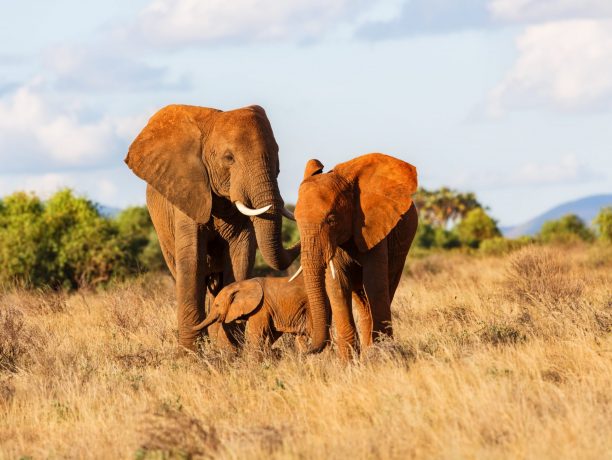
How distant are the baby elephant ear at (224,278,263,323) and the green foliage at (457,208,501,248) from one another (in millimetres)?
39363

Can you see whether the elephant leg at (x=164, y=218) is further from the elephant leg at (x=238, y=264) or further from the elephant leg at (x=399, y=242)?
the elephant leg at (x=399, y=242)

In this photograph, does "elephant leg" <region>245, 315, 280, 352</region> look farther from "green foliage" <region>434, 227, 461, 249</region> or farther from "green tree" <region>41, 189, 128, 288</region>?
"green foliage" <region>434, 227, 461, 249</region>

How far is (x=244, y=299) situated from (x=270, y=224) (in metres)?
0.87

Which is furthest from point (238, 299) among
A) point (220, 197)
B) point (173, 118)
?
point (173, 118)

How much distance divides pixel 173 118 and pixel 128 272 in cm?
1319

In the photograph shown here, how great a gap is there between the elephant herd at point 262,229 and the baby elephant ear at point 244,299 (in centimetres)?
1

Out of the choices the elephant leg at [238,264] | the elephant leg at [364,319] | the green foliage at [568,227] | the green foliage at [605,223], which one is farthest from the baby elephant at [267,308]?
the green foliage at [568,227]

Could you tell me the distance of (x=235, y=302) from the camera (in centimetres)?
1292

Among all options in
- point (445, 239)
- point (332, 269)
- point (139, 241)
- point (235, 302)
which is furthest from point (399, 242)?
point (445, 239)

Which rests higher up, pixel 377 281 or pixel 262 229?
pixel 262 229

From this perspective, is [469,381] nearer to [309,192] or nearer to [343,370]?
[343,370]

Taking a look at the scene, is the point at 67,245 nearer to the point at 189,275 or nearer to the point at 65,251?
the point at 65,251

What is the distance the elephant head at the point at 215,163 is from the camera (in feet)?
40.8

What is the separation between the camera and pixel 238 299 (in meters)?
12.9
